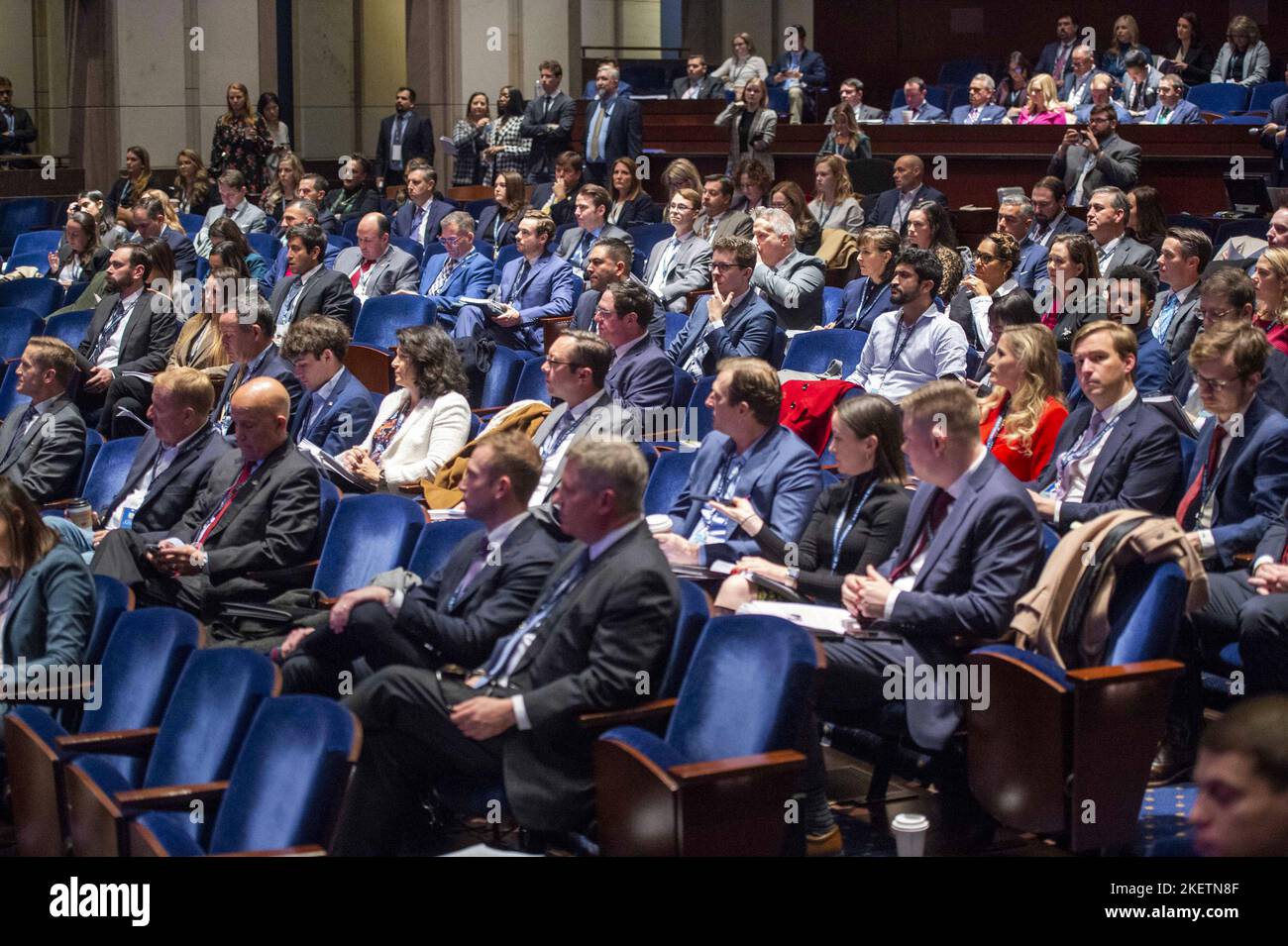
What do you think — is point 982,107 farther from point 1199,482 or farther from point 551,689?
point 551,689

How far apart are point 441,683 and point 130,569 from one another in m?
1.35

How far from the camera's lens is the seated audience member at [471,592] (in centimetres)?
339

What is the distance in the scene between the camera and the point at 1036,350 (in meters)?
4.52

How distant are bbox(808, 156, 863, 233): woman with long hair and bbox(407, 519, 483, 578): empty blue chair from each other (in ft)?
14.7

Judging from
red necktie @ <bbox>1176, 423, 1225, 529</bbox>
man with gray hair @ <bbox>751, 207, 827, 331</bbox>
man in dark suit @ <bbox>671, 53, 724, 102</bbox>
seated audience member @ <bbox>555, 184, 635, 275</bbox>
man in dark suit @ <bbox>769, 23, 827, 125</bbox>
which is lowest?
red necktie @ <bbox>1176, 423, 1225, 529</bbox>

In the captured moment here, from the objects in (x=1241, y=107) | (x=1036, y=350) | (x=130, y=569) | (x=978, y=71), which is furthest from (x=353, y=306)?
(x=978, y=71)

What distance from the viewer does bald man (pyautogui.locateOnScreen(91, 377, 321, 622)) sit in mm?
4176

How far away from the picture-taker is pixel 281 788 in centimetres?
271

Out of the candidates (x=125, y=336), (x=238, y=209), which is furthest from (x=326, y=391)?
(x=238, y=209)

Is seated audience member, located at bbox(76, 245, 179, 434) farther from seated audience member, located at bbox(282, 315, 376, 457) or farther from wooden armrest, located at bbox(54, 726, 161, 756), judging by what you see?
wooden armrest, located at bbox(54, 726, 161, 756)

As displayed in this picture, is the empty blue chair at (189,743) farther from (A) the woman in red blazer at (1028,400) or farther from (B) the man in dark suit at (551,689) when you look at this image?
(A) the woman in red blazer at (1028,400)

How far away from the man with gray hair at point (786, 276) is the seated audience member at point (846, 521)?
8.72 feet

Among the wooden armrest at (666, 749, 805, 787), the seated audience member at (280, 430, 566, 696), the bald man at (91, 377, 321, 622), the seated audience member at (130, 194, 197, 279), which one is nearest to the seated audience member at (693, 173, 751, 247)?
the seated audience member at (130, 194, 197, 279)
